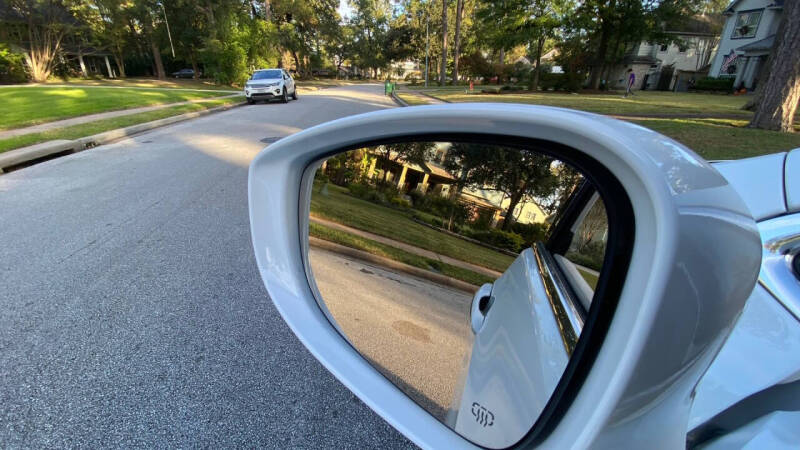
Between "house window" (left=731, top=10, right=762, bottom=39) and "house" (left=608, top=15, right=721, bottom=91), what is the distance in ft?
23.1

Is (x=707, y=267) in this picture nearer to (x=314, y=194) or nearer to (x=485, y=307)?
(x=485, y=307)

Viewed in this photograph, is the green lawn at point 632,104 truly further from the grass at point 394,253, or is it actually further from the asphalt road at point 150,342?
the grass at point 394,253

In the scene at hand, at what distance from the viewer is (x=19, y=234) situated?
12.9ft

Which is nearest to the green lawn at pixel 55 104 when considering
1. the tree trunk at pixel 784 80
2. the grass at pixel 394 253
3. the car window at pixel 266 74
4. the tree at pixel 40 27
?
the car window at pixel 266 74

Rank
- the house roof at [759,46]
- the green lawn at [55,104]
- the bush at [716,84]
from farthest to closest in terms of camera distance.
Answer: the bush at [716,84], the house roof at [759,46], the green lawn at [55,104]

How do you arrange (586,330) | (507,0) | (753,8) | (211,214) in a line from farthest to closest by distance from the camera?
(753,8) < (507,0) < (211,214) < (586,330)

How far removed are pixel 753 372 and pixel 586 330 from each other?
819 millimetres

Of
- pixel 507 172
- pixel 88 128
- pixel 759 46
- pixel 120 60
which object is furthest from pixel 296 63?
pixel 507 172

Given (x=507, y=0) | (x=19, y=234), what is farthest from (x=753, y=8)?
(x=19, y=234)

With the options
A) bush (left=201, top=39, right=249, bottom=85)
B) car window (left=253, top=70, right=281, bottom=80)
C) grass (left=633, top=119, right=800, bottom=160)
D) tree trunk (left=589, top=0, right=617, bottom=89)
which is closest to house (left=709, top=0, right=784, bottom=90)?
tree trunk (left=589, top=0, right=617, bottom=89)

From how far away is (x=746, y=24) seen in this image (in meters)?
35.1

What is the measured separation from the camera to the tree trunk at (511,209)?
2.69ft

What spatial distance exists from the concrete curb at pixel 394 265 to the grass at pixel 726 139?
773cm

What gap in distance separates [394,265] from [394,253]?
0.04m
